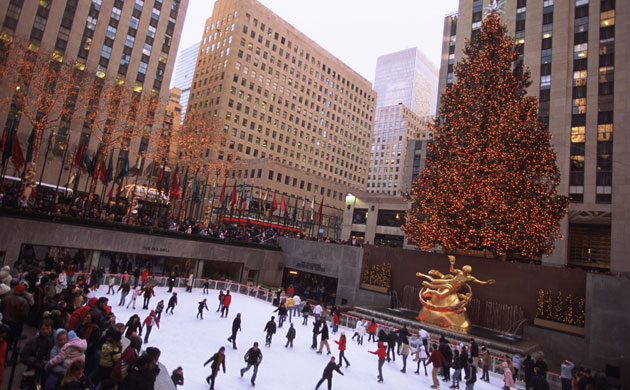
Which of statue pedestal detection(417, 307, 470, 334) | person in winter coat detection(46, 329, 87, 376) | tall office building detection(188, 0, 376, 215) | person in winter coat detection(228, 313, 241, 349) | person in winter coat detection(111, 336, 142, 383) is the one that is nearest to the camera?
person in winter coat detection(46, 329, 87, 376)

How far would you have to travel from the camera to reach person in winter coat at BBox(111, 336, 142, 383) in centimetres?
710

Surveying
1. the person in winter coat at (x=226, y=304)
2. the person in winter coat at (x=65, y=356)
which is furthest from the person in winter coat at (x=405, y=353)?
the person in winter coat at (x=65, y=356)

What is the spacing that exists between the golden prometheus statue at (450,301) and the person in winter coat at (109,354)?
19180 millimetres

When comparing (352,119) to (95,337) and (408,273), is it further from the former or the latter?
(95,337)

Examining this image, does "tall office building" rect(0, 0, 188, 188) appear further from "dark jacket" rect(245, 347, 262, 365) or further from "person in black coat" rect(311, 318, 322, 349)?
"dark jacket" rect(245, 347, 262, 365)

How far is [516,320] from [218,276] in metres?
24.0

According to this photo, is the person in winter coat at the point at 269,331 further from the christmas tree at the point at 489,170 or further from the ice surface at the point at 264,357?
the christmas tree at the point at 489,170

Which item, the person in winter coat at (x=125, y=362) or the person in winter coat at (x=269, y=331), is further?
the person in winter coat at (x=269, y=331)

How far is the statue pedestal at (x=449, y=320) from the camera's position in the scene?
72.4 feet

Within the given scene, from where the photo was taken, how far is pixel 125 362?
7.42 metres

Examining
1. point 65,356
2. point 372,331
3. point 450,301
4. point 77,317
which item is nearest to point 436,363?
point 372,331

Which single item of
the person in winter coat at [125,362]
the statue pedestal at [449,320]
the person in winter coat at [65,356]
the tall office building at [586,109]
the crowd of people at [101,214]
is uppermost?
the tall office building at [586,109]

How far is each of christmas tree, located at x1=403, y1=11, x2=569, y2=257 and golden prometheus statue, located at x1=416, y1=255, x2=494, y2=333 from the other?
12.2ft

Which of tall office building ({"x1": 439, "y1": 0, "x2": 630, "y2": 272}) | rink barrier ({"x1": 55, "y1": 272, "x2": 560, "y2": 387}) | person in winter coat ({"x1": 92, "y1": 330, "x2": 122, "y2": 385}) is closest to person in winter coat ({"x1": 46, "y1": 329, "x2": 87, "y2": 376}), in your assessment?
person in winter coat ({"x1": 92, "y1": 330, "x2": 122, "y2": 385})
